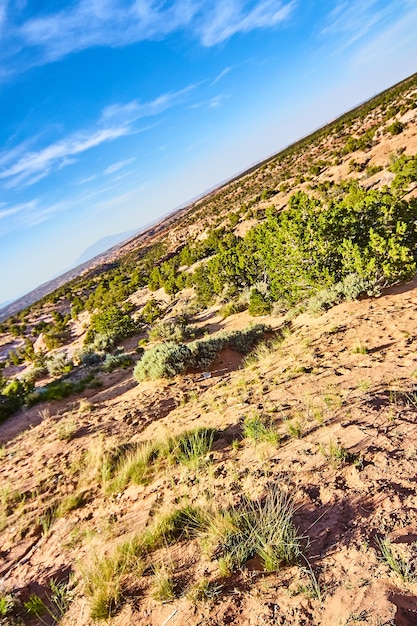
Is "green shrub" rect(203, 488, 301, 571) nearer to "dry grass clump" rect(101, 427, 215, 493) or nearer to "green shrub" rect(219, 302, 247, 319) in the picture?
"dry grass clump" rect(101, 427, 215, 493)

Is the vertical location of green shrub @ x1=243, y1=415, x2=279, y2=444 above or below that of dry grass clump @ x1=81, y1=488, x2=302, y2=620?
below

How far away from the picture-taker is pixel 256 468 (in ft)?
11.5

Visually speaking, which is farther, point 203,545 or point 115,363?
point 115,363

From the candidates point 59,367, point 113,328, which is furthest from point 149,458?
point 113,328

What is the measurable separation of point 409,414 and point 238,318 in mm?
10920

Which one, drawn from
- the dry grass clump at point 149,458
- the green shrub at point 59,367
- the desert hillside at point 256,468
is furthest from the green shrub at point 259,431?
the green shrub at point 59,367

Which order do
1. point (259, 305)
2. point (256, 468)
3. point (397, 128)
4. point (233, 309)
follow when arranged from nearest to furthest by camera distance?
1. point (256, 468)
2. point (259, 305)
3. point (233, 309)
4. point (397, 128)

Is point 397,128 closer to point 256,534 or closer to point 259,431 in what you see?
point 259,431

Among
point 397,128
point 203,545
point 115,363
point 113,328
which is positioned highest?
point 397,128

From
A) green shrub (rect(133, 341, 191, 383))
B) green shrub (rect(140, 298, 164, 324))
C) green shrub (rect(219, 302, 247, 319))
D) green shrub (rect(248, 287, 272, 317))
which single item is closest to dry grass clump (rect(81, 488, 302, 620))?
green shrub (rect(133, 341, 191, 383))

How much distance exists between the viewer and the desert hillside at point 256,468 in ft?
7.25

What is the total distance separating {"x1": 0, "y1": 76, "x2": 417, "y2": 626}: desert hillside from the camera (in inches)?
Result: 87.0

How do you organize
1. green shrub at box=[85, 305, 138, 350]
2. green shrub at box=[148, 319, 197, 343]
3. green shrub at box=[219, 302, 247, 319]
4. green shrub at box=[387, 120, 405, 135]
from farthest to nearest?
green shrub at box=[387, 120, 405, 135], green shrub at box=[85, 305, 138, 350], green shrub at box=[219, 302, 247, 319], green shrub at box=[148, 319, 197, 343]

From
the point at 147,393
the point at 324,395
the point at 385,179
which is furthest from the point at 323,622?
the point at 385,179
